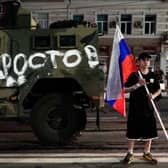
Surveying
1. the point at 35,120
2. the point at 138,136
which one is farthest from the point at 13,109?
the point at 138,136

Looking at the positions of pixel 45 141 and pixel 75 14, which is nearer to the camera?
pixel 45 141

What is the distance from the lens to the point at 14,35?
37.5ft

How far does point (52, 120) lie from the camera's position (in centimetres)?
1164

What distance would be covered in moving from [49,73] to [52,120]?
0.93 meters

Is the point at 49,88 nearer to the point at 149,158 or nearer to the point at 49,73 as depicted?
the point at 49,73

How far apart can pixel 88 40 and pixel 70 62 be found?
0.53m

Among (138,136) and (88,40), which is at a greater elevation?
(88,40)

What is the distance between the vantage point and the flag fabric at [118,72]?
9742 mm

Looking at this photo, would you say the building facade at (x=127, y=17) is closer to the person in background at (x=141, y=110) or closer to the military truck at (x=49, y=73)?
the military truck at (x=49, y=73)

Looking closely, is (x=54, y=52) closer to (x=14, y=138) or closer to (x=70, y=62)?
(x=70, y=62)

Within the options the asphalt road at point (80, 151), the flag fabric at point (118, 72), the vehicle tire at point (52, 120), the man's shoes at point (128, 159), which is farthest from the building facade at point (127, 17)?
the man's shoes at point (128, 159)

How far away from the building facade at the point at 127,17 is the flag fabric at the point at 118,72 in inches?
1345

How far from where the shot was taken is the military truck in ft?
37.4

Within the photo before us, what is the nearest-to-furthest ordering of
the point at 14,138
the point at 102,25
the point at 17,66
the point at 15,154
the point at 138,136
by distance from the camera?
the point at 138,136, the point at 15,154, the point at 17,66, the point at 14,138, the point at 102,25
